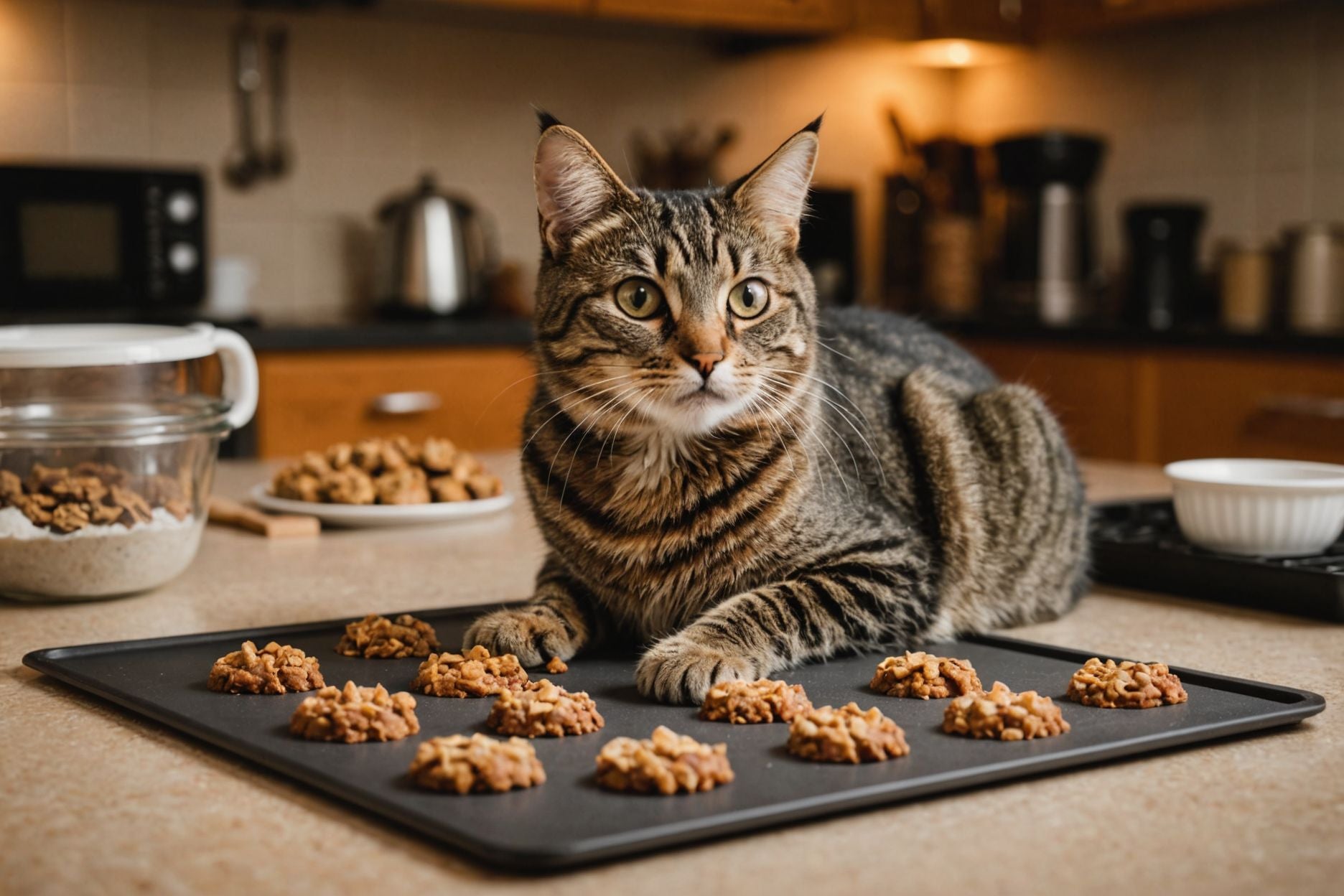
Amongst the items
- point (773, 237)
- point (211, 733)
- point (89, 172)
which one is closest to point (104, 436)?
point (211, 733)

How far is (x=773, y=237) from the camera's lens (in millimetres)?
1430

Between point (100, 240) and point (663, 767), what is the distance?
10.2 feet

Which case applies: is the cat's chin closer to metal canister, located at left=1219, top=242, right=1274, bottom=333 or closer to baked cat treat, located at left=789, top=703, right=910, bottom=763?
baked cat treat, located at left=789, top=703, right=910, bottom=763

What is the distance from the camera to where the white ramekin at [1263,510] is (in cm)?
141

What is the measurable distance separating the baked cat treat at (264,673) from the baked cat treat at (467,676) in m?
0.08

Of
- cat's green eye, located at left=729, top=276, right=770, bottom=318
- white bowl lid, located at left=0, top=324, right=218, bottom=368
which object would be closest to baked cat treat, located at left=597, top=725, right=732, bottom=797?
cat's green eye, located at left=729, top=276, right=770, bottom=318

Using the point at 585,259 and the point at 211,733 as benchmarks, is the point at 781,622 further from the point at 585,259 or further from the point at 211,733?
the point at 211,733

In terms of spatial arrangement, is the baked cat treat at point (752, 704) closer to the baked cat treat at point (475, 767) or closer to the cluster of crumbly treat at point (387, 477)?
the baked cat treat at point (475, 767)

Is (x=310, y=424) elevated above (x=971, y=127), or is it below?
below

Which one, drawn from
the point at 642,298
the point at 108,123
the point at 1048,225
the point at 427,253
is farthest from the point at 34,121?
the point at 642,298

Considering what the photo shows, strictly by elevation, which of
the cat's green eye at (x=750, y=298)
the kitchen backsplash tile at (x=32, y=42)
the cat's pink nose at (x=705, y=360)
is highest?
the kitchen backsplash tile at (x=32, y=42)

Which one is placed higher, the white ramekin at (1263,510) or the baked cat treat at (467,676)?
the white ramekin at (1263,510)

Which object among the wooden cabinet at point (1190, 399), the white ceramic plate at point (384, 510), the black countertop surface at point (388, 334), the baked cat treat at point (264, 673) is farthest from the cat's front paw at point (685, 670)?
the black countertop surface at point (388, 334)

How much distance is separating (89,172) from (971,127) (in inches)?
124
